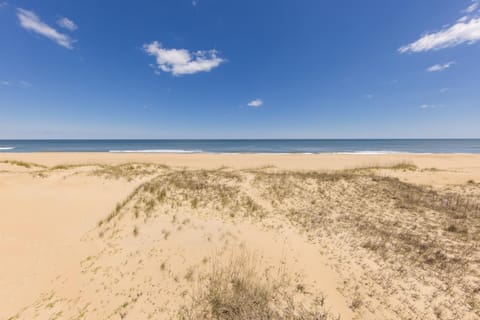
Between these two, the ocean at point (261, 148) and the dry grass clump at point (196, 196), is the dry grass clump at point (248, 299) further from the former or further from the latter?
the ocean at point (261, 148)

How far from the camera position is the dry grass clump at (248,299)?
3.54 meters

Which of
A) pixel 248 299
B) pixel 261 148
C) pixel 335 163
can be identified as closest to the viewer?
pixel 248 299

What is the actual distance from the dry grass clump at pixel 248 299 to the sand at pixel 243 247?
0.06m

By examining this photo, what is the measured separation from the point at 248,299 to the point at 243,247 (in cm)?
176

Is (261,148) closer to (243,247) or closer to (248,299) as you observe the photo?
(243,247)

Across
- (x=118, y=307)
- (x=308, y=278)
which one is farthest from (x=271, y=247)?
(x=118, y=307)

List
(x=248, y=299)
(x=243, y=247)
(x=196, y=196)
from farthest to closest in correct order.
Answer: (x=196, y=196) < (x=243, y=247) < (x=248, y=299)

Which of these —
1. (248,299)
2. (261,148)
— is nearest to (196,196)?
(248,299)

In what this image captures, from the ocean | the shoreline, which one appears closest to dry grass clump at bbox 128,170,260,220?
the shoreline

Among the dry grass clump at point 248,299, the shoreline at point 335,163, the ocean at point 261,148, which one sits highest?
the ocean at point 261,148

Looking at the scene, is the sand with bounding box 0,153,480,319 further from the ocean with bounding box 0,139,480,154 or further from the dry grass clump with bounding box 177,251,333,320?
the ocean with bounding box 0,139,480,154

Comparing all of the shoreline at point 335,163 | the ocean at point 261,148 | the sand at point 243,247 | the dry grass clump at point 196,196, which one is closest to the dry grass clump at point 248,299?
the sand at point 243,247

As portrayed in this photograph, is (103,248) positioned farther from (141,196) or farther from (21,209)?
(21,209)

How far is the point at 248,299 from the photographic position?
3756 mm
